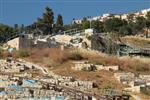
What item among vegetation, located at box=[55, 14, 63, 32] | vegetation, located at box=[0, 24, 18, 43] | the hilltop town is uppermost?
vegetation, located at box=[55, 14, 63, 32]

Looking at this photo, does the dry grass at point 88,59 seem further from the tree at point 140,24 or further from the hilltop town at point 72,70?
the tree at point 140,24

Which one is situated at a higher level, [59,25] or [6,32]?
[59,25]

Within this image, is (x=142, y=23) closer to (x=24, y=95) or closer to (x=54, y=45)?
(x=54, y=45)

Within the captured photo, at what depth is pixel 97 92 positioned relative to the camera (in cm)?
3744

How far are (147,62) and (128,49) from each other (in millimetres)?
12582

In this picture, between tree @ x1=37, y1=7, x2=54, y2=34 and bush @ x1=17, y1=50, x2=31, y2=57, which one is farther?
tree @ x1=37, y1=7, x2=54, y2=34

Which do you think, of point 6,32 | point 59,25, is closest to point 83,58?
point 6,32

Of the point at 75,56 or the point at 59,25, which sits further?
the point at 59,25

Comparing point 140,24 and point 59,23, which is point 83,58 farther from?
point 140,24

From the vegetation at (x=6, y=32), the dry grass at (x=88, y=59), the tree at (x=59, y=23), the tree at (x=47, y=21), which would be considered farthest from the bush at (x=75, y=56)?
the tree at (x=59, y=23)

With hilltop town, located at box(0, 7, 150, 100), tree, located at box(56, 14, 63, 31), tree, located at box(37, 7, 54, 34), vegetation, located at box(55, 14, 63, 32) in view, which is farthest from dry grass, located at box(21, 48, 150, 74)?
tree, located at box(56, 14, 63, 31)

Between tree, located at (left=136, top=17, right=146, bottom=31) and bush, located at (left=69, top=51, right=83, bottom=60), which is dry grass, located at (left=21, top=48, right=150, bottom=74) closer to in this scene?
bush, located at (left=69, top=51, right=83, bottom=60)

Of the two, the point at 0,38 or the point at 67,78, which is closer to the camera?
the point at 67,78

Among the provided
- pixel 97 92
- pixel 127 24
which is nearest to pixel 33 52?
pixel 97 92
